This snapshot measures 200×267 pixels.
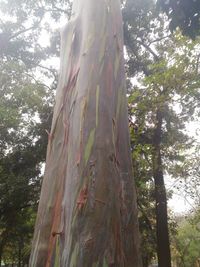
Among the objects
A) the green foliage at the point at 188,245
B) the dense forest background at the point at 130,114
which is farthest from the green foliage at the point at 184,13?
the green foliage at the point at 188,245

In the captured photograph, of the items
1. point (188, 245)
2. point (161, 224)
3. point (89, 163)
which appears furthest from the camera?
point (188, 245)

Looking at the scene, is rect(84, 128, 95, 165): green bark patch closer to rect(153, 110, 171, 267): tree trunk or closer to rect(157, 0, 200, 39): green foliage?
rect(157, 0, 200, 39): green foliage

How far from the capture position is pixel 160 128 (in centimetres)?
1530

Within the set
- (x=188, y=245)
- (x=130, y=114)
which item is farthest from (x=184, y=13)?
(x=188, y=245)

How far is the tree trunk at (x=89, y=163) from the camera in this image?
192 cm

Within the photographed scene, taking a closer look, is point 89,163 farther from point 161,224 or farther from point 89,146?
point 161,224

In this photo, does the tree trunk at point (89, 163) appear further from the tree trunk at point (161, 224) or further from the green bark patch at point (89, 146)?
the tree trunk at point (161, 224)

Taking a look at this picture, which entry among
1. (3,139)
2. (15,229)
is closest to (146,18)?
(3,139)

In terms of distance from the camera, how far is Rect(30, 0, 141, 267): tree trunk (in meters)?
1.92

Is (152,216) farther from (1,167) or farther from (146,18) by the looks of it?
(146,18)

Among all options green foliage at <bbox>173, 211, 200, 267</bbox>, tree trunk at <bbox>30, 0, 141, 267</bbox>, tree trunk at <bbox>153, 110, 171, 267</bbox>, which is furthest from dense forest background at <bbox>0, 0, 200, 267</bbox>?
green foliage at <bbox>173, 211, 200, 267</bbox>

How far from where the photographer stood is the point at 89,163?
211cm

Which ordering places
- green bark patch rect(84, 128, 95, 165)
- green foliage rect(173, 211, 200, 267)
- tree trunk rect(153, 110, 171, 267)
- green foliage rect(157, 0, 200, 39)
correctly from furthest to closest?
green foliage rect(173, 211, 200, 267) → tree trunk rect(153, 110, 171, 267) → green foliage rect(157, 0, 200, 39) → green bark patch rect(84, 128, 95, 165)

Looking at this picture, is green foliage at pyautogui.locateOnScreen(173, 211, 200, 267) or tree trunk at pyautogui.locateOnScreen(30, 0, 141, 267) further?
green foliage at pyautogui.locateOnScreen(173, 211, 200, 267)
